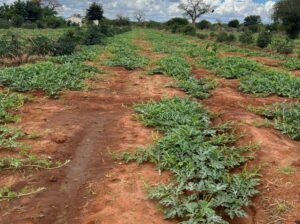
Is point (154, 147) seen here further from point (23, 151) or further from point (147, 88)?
point (147, 88)

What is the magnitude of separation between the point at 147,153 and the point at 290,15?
25227 millimetres

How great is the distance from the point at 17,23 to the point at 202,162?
142 feet

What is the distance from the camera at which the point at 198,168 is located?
4617 mm

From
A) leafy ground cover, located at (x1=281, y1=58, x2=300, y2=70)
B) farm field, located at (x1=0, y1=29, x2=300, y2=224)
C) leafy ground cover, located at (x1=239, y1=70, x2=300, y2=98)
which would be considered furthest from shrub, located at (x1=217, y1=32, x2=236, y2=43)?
farm field, located at (x1=0, y1=29, x2=300, y2=224)

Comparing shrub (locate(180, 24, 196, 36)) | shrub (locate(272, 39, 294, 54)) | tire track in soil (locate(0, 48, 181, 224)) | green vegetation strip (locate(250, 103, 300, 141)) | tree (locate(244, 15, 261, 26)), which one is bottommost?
tire track in soil (locate(0, 48, 181, 224))

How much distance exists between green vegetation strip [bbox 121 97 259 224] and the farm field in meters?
0.01

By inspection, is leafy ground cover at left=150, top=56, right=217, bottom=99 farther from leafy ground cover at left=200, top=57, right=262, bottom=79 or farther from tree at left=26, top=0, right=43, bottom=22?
tree at left=26, top=0, right=43, bottom=22

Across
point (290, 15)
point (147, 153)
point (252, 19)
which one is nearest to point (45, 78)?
point (147, 153)

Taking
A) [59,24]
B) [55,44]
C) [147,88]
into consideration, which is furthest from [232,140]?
[59,24]

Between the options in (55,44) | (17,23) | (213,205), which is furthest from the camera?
(17,23)

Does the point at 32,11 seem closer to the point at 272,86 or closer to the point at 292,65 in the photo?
the point at 292,65

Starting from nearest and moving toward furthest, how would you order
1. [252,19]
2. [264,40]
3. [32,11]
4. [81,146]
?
[81,146]
[264,40]
[32,11]
[252,19]

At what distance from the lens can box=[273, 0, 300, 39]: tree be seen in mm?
27172

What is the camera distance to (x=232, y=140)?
5.78 meters
